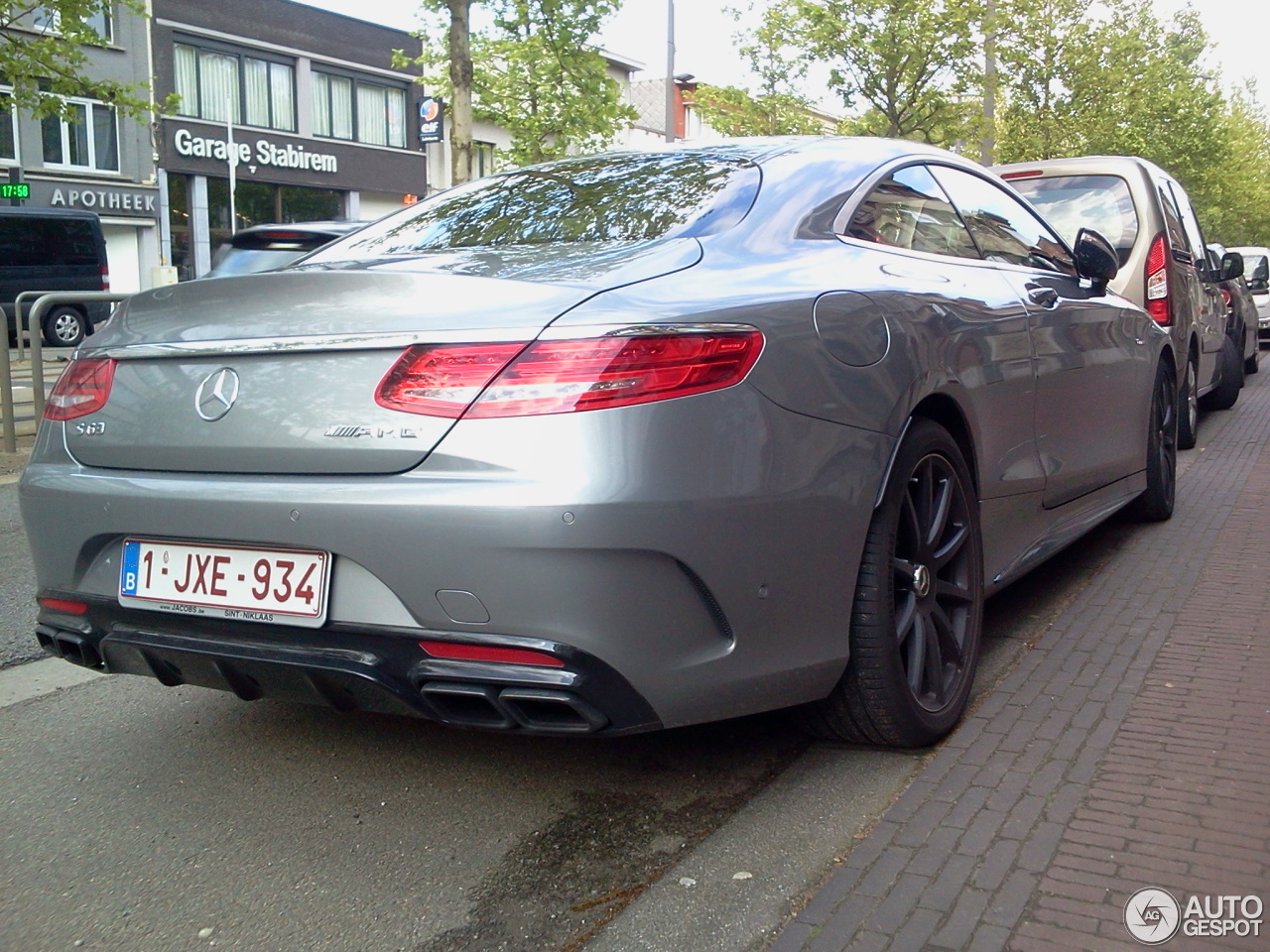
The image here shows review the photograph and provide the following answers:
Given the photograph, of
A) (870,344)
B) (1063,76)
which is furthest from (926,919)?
(1063,76)

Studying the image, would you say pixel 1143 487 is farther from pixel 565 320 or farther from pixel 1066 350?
pixel 565 320

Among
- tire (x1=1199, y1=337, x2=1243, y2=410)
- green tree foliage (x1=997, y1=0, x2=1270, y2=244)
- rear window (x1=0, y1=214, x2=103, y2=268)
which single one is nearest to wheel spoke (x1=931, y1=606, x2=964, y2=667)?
tire (x1=1199, y1=337, x2=1243, y2=410)

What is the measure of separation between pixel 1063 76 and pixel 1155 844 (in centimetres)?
2850

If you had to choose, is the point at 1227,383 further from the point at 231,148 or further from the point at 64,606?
the point at 231,148

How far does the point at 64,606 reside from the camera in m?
2.93

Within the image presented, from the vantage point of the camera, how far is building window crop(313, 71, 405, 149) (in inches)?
1467

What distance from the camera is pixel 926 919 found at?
7.72 feet

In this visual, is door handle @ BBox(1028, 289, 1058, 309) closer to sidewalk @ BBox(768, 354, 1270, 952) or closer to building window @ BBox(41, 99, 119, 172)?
sidewalk @ BBox(768, 354, 1270, 952)

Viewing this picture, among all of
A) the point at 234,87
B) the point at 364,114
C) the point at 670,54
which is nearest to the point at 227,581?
the point at 670,54

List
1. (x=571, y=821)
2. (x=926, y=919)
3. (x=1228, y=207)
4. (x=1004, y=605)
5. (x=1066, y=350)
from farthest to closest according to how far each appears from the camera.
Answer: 1. (x=1228, y=207)
2. (x=1004, y=605)
3. (x=1066, y=350)
4. (x=571, y=821)
5. (x=926, y=919)

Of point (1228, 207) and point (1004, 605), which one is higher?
point (1228, 207)

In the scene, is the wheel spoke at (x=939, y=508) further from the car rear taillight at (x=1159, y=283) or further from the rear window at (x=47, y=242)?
the rear window at (x=47, y=242)

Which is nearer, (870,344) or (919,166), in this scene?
(870,344)

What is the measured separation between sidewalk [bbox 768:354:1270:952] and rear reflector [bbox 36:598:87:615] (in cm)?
166
